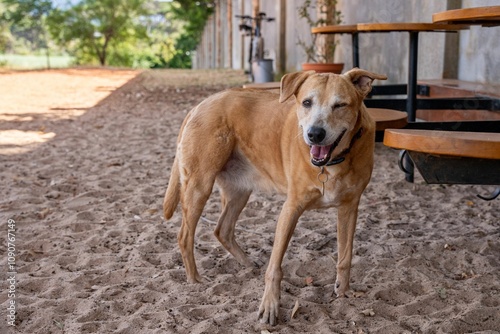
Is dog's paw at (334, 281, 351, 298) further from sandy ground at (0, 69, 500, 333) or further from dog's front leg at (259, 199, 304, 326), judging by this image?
dog's front leg at (259, 199, 304, 326)

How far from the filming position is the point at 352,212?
10.9ft

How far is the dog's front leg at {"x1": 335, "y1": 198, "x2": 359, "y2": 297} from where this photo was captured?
335cm

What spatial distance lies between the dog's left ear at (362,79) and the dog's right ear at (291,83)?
8.4 inches

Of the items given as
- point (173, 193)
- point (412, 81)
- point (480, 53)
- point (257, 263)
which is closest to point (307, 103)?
point (173, 193)

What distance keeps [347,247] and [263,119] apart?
32.5 inches

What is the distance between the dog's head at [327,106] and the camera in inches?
114

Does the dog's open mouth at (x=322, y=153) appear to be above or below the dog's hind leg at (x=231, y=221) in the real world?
above

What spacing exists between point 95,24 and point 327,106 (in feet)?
120

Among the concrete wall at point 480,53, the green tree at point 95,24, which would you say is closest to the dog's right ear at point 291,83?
the concrete wall at point 480,53

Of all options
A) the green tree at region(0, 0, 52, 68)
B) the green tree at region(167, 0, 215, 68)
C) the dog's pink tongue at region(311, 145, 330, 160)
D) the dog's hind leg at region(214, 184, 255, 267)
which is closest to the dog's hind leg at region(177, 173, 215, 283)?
the dog's hind leg at region(214, 184, 255, 267)

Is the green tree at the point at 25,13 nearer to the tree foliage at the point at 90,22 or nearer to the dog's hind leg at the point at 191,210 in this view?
the tree foliage at the point at 90,22

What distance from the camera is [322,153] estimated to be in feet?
9.64

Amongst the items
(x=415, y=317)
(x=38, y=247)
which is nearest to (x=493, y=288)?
(x=415, y=317)

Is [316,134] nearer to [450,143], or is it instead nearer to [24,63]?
[450,143]
